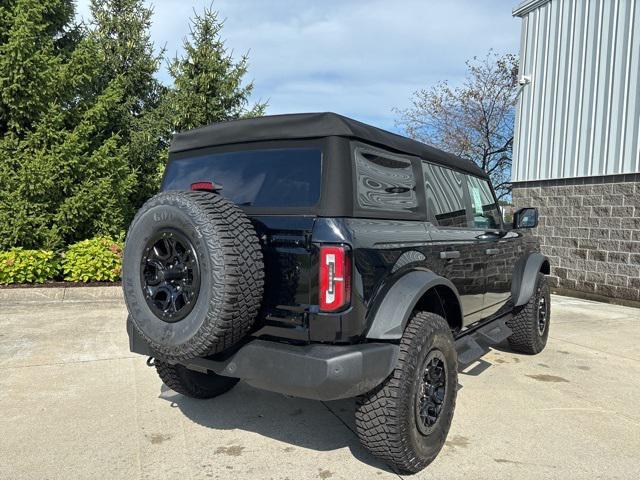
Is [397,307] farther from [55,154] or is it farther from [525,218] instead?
[55,154]

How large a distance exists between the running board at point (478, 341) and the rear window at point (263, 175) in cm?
158

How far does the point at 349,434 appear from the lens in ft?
10.4

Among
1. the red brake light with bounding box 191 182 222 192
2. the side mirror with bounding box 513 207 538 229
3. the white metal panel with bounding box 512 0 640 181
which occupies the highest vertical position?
the white metal panel with bounding box 512 0 640 181

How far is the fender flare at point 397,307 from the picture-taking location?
98.3 inches

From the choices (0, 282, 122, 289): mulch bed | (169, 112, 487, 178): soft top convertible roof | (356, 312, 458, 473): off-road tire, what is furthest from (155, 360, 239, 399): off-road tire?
(0, 282, 122, 289): mulch bed

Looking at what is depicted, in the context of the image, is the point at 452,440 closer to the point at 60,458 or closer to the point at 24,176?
the point at 60,458

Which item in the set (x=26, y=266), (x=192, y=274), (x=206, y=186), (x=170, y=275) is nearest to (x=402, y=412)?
(x=192, y=274)

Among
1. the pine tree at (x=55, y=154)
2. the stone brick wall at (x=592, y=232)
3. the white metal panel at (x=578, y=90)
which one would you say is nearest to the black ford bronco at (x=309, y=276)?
the pine tree at (x=55, y=154)

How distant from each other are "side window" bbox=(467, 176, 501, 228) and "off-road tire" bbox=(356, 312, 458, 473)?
1.77 m

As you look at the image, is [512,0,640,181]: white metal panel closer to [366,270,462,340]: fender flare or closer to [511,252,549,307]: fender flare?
[511,252,549,307]: fender flare

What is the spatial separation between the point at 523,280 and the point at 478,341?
1195 millimetres

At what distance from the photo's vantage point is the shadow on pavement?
3066mm

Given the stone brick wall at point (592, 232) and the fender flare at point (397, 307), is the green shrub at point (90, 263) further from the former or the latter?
the stone brick wall at point (592, 232)

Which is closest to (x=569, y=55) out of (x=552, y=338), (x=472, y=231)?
(x=552, y=338)
